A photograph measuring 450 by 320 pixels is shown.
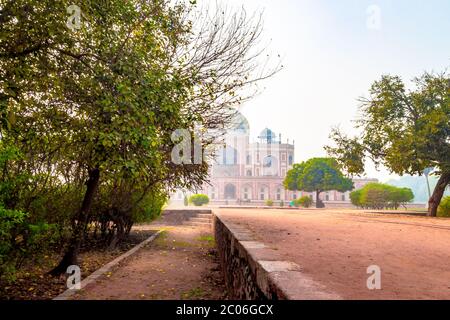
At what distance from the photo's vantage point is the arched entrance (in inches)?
3617

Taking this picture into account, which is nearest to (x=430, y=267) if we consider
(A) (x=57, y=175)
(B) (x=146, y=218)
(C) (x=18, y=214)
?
(C) (x=18, y=214)

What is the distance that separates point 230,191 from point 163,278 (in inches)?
3318

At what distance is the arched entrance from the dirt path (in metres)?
78.6

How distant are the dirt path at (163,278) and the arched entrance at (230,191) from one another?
7856cm

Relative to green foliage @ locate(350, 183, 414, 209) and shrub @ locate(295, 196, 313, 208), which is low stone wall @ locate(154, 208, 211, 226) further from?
green foliage @ locate(350, 183, 414, 209)

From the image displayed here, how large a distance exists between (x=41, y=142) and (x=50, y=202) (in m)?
1.47

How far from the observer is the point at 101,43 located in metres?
6.76

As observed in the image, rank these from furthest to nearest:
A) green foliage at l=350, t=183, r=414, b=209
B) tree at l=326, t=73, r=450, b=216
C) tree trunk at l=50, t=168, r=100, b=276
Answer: green foliage at l=350, t=183, r=414, b=209 → tree at l=326, t=73, r=450, b=216 → tree trunk at l=50, t=168, r=100, b=276

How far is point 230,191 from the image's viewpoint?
92750 mm

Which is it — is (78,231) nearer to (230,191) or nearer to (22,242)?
(22,242)

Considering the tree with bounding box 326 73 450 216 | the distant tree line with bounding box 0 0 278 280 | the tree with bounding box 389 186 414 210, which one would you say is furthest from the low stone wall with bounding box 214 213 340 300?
the tree with bounding box 389 186 414 210

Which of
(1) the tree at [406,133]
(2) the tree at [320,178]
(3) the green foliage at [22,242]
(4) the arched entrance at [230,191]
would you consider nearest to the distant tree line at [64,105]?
(3) the green foliage at [22,242]

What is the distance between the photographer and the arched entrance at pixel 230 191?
9188 cm
